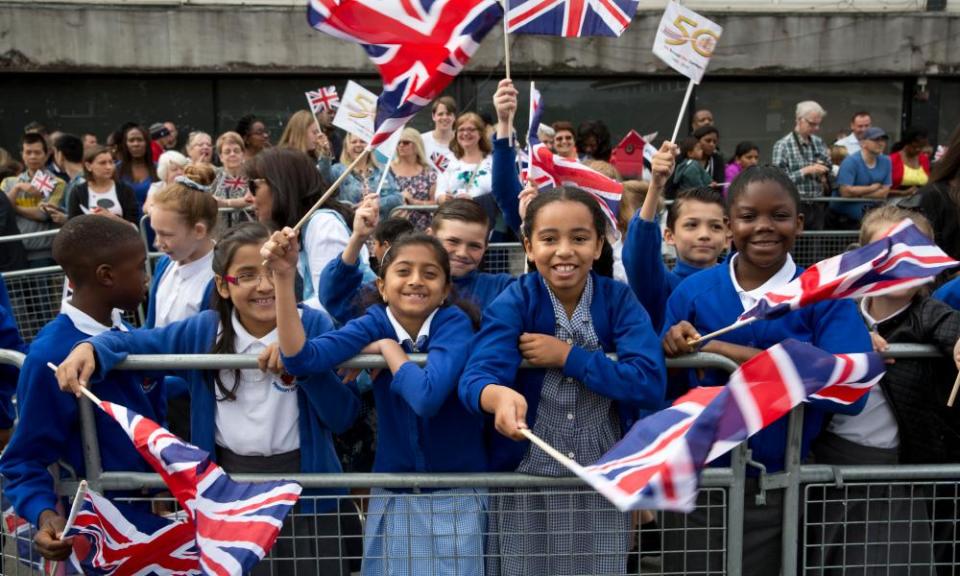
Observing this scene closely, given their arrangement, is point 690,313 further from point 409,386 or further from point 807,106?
point 807,106

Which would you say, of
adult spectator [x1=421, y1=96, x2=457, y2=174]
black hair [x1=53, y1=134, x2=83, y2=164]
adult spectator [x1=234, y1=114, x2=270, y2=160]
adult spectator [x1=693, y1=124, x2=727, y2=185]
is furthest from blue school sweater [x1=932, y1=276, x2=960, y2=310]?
black hair [x1=53, y1=134, x2=83, y2=164]

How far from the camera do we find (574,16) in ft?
16.3

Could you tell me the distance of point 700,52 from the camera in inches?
214

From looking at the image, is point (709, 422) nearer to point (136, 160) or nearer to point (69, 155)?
point (136, 160)

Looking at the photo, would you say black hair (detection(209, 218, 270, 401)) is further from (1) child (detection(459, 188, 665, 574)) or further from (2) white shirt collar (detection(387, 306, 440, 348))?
(1) child (detection(459, 188, 665, 574))

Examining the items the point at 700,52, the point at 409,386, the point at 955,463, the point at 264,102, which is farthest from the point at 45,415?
the point at 264,102

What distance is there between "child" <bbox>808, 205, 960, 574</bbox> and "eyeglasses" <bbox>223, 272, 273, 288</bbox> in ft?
6.81

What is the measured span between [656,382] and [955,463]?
1191 millimetres

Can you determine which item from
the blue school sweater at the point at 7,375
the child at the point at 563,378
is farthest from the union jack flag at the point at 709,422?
the blue school sweater at the point at 7,375

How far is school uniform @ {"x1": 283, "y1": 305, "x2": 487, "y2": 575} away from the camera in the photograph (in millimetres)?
3531

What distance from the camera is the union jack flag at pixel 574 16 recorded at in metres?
4.88

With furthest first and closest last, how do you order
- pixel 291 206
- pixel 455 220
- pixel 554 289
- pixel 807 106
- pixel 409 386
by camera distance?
pixel 807 106 → pixel 291 206 → pixel 455 220 → pixel 554 289 → pixel 409 386

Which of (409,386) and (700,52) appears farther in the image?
(700,52)

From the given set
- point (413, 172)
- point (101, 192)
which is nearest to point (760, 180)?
point (413, 172)
